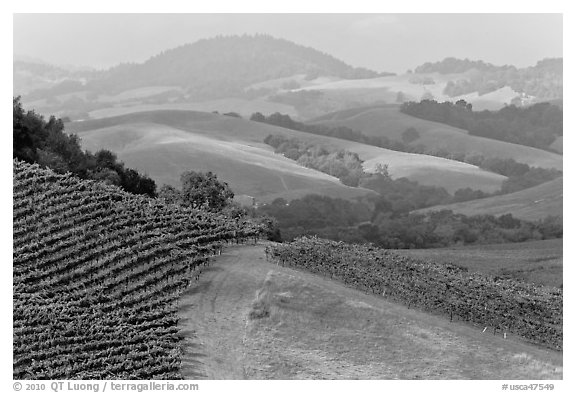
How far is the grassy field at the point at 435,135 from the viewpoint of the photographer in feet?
444

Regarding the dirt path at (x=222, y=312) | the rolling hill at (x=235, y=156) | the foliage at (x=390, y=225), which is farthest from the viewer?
the rolling hill at (x=235, y=156)

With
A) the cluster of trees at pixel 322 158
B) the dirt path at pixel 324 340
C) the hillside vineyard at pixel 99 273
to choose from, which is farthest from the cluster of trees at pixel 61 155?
the cluster of trees at pixel 322 158

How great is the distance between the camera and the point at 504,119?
156 metres

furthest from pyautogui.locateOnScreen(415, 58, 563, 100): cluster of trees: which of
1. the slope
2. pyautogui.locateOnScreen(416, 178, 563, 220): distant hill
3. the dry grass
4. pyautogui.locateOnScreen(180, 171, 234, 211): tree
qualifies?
the dry grass

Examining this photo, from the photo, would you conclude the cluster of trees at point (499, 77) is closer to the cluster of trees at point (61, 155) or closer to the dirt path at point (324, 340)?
the cluster of trees at point (61, 155)

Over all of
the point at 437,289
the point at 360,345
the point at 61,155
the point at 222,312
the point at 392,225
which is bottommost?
the point at 392,225

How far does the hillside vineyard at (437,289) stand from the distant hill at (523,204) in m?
54.6

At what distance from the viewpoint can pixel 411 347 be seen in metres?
28.8

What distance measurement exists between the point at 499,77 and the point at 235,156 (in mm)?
92793

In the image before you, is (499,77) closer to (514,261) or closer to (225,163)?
(225,163)

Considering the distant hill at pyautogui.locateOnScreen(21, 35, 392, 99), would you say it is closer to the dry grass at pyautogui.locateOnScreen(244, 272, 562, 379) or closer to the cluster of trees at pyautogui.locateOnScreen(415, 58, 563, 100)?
the cluster of trees at pyautogui.locateOnScreen(415, 58, 563, 100)

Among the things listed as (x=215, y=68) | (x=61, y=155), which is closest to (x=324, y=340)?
(x=61, y=155)

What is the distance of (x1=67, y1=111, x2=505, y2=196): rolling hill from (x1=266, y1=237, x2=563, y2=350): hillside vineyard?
4611 centimetres
